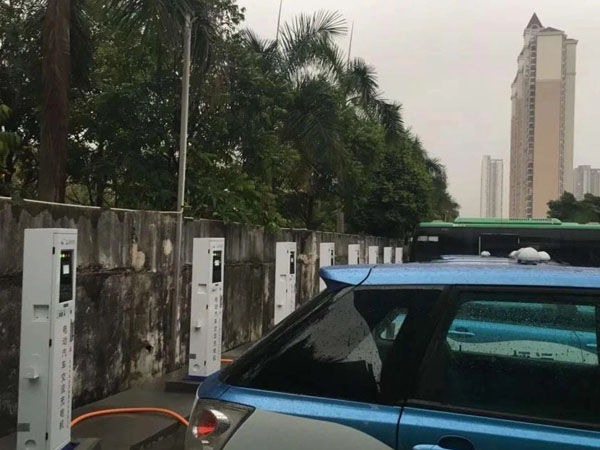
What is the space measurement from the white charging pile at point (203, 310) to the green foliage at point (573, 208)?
38.7 metres

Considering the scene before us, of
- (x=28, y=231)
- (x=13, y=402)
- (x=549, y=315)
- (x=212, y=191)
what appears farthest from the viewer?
(x=212, y=191)

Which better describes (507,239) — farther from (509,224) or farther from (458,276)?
(458,276)

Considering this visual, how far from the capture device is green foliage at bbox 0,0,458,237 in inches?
351

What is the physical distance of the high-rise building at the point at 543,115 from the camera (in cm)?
4203

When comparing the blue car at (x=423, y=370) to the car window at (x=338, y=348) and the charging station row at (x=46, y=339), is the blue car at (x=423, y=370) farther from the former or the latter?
the charging station row at (x=46, y=339)

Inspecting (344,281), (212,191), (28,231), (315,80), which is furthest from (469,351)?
(315,80)

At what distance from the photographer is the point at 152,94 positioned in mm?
10953

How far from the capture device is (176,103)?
11.0 m

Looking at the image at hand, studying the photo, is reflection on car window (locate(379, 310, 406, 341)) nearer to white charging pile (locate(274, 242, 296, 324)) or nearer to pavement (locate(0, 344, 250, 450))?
pavement (locate(0, 344, 250, 450))

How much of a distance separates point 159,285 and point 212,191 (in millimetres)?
2597

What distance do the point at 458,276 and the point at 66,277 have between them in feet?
9.73

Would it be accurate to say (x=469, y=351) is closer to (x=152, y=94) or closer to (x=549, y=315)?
(x=549, y=315)

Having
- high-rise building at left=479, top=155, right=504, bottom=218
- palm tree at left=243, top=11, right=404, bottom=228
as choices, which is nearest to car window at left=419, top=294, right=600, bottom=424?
palm tree at left=243, top=11, right=404, bottom=228

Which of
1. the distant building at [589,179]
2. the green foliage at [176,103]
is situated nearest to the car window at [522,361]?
the green foliage at [176,103]
